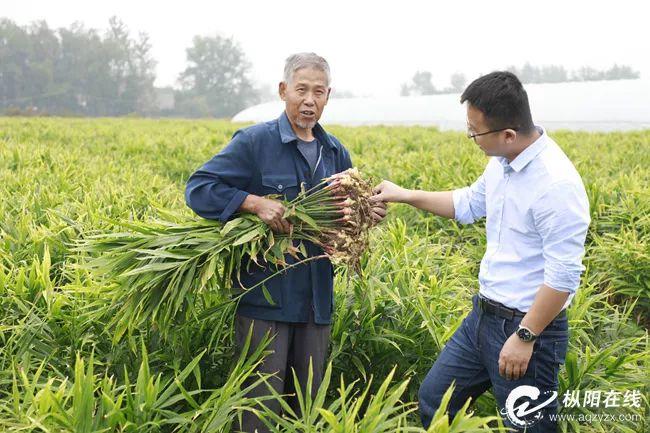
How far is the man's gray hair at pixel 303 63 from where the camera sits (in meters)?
2.38

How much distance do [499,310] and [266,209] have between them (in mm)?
890

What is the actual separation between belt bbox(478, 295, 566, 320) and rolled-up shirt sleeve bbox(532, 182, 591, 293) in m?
0.21

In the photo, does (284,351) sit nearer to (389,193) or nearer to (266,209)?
(266,209)

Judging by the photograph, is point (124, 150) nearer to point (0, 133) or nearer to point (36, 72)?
point (0, 133)

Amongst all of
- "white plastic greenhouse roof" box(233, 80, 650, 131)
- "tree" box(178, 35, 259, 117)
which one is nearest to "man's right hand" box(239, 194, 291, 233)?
"white plastic greenhouse roof" box(233, 80, 650, 131)

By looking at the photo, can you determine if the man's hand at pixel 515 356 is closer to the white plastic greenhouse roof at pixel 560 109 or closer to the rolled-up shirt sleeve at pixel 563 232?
the rolled-up shirt sleeve at pixel 563 232

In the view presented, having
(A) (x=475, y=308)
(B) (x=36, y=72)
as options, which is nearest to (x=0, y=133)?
(A) (x=475, y=308)

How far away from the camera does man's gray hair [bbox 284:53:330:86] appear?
2383 mm

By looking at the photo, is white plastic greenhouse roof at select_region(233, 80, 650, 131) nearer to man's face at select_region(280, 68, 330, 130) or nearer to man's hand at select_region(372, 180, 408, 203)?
man's hand at select_region(372, 180, 408, 203)

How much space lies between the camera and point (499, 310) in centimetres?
219

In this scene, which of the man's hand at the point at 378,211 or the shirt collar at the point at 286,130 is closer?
the shirt collar at the point at 286,130

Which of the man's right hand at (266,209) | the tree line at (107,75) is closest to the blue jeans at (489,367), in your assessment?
the man's right hand at (266,209)

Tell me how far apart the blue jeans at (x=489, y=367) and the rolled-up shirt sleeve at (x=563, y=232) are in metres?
0.25

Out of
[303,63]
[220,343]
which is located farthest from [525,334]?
[220,343]
